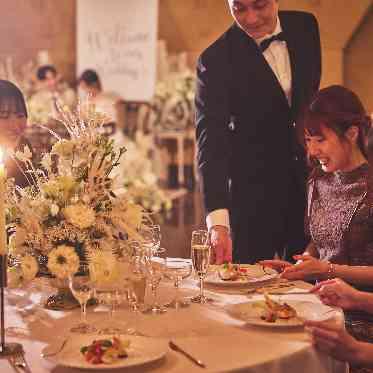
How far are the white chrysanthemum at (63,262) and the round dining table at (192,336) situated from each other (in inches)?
5.0

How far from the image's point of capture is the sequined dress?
8.00 feet

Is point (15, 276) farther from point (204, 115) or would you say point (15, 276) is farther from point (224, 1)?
point (224, 1)

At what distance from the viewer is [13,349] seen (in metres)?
1.61

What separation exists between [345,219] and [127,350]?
1136mm

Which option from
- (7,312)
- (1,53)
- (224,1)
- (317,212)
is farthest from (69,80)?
(7,312)

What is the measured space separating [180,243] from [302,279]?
3.46m

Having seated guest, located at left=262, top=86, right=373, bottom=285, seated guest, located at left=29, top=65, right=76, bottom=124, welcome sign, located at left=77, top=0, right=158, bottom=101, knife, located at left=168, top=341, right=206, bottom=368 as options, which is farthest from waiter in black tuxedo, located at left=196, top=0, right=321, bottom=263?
welcome sign, located at left=77, top=0, right=158, bottom=101

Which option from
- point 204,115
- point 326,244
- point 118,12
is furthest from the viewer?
point 118,12

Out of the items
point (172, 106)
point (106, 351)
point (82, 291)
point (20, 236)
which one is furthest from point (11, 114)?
point (172, 106)

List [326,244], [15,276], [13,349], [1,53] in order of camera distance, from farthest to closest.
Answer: [1,53]
[326,244]
[15,276]
[13,349]

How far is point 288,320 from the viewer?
179 centimetres

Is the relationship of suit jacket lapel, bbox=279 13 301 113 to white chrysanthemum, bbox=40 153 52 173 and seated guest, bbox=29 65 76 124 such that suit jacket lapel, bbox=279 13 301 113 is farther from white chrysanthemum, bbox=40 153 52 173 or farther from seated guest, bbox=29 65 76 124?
seated guest, bbox=29 65 76 124

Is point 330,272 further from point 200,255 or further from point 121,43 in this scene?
point 121,43

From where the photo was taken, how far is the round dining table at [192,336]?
154 cm
